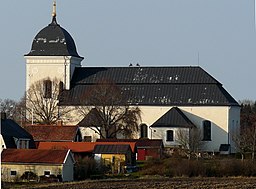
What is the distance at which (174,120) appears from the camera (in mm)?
56375

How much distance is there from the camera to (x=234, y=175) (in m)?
37.6

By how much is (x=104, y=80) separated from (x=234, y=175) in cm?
2456

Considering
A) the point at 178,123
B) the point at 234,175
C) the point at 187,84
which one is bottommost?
the point at 234,175

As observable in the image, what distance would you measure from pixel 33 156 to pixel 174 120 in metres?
22.7

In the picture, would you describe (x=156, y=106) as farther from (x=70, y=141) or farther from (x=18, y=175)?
(x=18, y=175)

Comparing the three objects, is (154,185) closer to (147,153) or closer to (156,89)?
(147,153)

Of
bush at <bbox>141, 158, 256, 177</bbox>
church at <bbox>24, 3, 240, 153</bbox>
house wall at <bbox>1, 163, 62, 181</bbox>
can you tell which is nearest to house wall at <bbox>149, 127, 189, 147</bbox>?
church at <bbox>24, 3, 240, 153</bbox>

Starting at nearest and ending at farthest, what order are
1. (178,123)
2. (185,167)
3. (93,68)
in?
(185,167)
(178,123)
(93,68)

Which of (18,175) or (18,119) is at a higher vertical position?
(18,119)

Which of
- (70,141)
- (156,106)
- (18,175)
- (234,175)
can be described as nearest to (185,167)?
(234,175)

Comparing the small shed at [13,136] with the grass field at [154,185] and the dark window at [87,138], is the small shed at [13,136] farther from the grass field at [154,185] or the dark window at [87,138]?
the dark window at [87,138]

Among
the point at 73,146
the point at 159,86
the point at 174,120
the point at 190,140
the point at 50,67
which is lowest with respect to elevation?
the point at 73,146

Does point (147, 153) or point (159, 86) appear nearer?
point (147, 153)

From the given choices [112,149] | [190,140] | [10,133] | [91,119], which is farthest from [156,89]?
[10,133]
